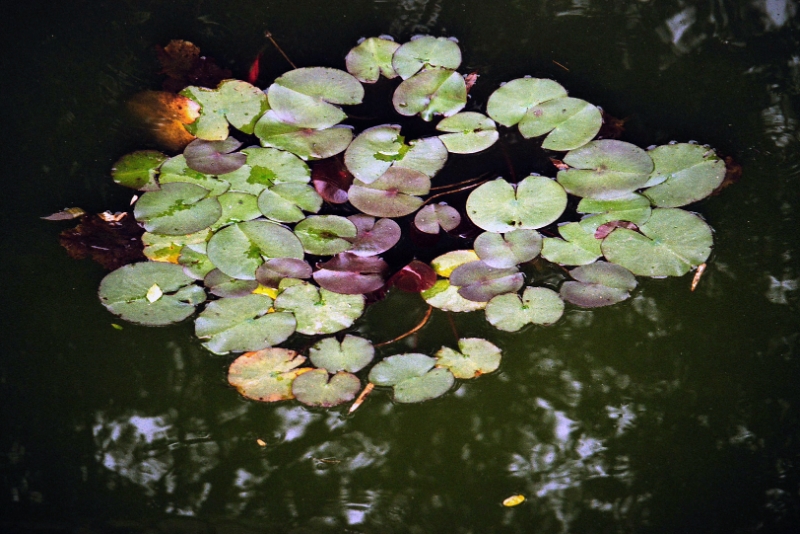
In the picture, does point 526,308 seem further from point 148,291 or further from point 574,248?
point 148,291

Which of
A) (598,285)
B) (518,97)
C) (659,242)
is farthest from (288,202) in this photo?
(659,242)

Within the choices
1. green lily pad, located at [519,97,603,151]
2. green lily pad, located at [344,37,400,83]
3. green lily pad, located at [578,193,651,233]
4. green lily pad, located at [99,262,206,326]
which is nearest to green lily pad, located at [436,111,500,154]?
green lily pad, located at [519,97,603,151]

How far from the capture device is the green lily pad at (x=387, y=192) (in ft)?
5.50

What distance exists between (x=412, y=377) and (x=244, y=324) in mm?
570

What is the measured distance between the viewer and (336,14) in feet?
6.00

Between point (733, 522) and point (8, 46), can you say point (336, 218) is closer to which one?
point (8, 46)

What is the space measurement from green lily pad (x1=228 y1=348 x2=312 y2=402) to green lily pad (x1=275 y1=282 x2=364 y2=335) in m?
0.11

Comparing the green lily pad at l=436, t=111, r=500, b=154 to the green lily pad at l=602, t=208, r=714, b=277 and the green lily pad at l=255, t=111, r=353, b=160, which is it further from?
the green lily pad at l=602, t=208, r=714, b=277

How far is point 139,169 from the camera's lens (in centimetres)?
172

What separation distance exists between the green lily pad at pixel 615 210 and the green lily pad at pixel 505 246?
19 centimetres

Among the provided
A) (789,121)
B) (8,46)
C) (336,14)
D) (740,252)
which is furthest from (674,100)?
(8,46)

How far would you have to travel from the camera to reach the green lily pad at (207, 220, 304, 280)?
5.37 feet

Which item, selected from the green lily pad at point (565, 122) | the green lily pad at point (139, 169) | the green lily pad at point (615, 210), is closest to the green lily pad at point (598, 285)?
the green lily pad at point (615, 210)

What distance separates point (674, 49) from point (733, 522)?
1685 millimetres
